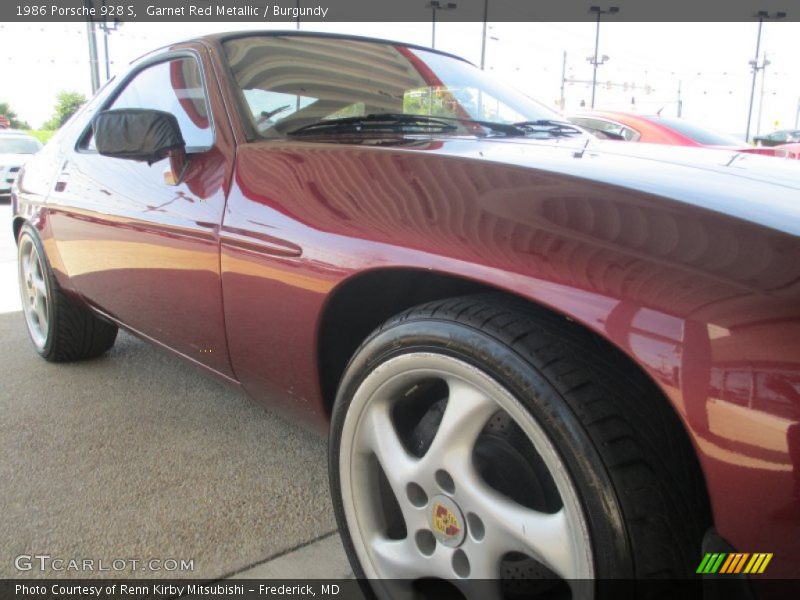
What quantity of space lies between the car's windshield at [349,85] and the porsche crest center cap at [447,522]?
1.19 m

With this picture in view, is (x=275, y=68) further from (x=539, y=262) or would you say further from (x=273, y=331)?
(x=539, y=262)

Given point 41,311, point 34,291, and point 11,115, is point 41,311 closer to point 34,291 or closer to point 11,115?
point 34,291

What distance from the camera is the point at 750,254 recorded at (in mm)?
Result: 964

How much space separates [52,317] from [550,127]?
2405 millimetres

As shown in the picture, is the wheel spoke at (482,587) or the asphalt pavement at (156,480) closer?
the wheel spoke at (482,587)

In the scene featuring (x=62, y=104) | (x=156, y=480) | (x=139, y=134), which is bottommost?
(x=156, y=480)

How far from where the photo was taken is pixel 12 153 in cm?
1245

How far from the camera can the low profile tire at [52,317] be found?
304cm

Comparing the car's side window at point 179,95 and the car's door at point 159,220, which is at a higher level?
the car's side window at point 179,95

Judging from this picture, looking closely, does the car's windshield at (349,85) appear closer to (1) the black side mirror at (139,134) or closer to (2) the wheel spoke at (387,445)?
(1) the black side mirror at (139,134)

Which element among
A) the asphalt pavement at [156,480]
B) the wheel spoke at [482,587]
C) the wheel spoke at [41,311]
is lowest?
the asphalt pavement at [156,480]

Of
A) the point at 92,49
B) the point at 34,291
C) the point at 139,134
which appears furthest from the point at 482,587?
the point at 92,49

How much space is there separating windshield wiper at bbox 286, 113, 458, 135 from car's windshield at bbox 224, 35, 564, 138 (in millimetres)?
45
